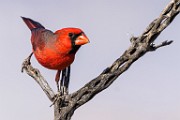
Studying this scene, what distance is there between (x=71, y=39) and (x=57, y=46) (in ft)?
0.33

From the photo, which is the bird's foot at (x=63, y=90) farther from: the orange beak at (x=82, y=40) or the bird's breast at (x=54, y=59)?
the orange beak at (x=82, y=40)

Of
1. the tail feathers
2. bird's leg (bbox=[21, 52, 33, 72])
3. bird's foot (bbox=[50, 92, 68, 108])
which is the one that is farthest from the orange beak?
bird's leg (bbox=[21, 52, 33, 72])

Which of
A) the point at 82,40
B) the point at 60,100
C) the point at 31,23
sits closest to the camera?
the point at 82,40

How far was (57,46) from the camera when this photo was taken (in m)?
1.84

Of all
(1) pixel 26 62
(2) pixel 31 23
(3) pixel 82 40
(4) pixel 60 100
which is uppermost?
(2) pixel 31 23

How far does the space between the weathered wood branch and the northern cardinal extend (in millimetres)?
155

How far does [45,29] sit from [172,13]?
72cm

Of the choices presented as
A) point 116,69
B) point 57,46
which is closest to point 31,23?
point 57,46

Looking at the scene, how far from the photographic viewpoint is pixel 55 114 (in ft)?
6.44

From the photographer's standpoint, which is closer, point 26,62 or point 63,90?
point 63,90

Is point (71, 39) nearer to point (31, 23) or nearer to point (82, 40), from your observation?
point (82, 40)

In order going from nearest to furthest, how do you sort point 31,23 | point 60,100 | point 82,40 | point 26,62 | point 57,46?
point 82,40 < point 57,46 < point 60,100 < point 31,23 < point 26,62

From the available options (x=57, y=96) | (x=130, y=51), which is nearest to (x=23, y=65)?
(x=57, y=96)

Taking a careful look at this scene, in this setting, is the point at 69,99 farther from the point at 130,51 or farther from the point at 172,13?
the point at 172,13
